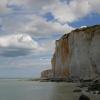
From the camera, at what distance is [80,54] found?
56281mm

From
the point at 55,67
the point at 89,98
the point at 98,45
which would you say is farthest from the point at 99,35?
the point at 89,98

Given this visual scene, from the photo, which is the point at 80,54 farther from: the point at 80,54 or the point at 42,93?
the point at 42,93

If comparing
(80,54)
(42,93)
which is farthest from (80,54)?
(42,93)

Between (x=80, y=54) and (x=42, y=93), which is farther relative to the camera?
(x=80, y=54)

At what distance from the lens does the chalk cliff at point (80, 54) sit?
50219 millimetres

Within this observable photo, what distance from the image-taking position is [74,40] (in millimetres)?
59281

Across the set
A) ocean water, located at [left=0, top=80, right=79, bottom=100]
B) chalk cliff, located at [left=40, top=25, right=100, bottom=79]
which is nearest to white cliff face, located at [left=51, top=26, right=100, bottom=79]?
chalk cliff, located at [left=40, top=25, right=100, bottom=79]

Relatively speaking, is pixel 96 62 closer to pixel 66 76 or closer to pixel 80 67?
pixel 80 67

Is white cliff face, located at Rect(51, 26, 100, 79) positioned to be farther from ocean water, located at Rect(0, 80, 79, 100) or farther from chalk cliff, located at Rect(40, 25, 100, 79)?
ocean water, located at Rect(0, 80, 79, 100)

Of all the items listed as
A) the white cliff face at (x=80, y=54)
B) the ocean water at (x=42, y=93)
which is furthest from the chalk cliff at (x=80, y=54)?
the ocean water at (x=42, y=93)

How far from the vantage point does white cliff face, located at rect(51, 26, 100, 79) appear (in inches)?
1977

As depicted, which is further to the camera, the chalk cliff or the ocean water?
the chalk cliff

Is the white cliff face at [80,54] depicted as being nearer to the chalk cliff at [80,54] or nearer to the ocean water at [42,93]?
the chalk cliff at [80,54]

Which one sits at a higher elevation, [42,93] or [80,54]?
[80,54]
